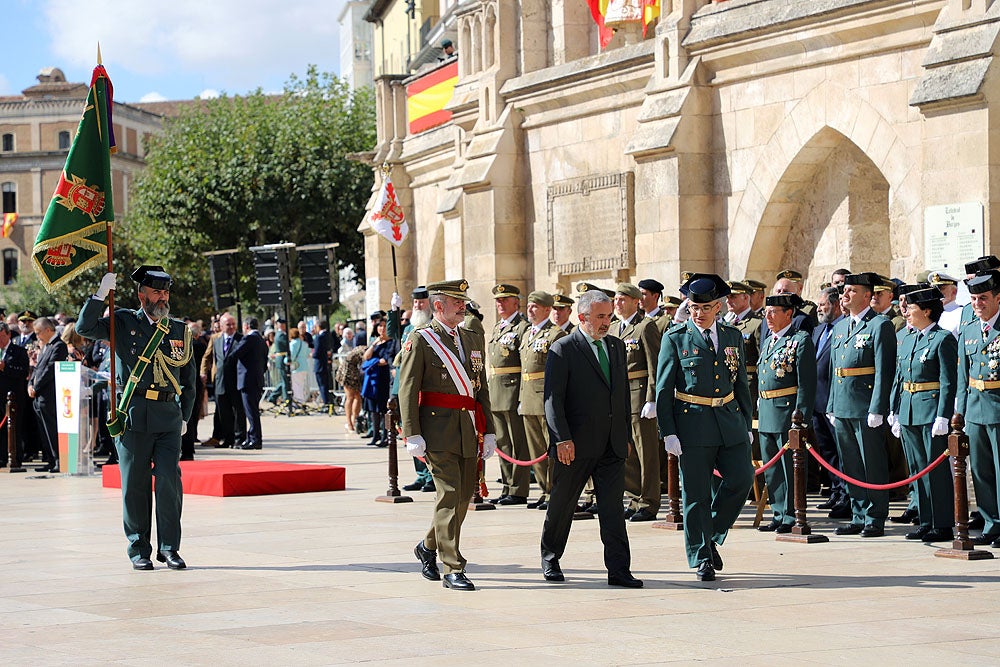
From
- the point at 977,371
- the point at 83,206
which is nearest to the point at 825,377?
the point at 977,371

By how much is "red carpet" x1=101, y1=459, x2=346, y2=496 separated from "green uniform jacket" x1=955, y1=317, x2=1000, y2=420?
7.11 m

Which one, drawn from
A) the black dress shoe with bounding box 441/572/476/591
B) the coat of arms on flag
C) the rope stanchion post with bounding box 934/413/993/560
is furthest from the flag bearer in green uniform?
the coat of arms on flag

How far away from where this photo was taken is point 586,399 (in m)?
9.52

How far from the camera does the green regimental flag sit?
1132 cm

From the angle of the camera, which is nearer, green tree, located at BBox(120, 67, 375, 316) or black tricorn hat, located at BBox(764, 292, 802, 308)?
black tricorn hat, located at BBox(764, 292, 802, 308)

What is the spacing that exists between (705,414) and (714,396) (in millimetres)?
131

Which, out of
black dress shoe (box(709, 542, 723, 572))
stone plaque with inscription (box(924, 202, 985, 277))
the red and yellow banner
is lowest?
black dress shoe (box(709, 542, 723, 572))

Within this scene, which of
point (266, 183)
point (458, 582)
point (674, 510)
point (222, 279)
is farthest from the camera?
point (266, 183)

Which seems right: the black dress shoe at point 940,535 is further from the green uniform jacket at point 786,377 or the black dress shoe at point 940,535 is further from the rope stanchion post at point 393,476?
the rope stanchion post at point 393,476

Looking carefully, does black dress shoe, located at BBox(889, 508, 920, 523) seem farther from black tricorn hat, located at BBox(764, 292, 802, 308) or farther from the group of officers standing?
black tricorn hat, located at BBox(764, 292, 802, 308)

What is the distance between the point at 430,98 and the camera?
2795cm

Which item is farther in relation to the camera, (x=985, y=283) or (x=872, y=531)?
(x=872, y=531)

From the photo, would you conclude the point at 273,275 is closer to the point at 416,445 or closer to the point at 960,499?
the point at 416,445

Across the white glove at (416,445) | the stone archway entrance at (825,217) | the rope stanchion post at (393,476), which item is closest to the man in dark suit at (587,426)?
the white glove at (416,445)
